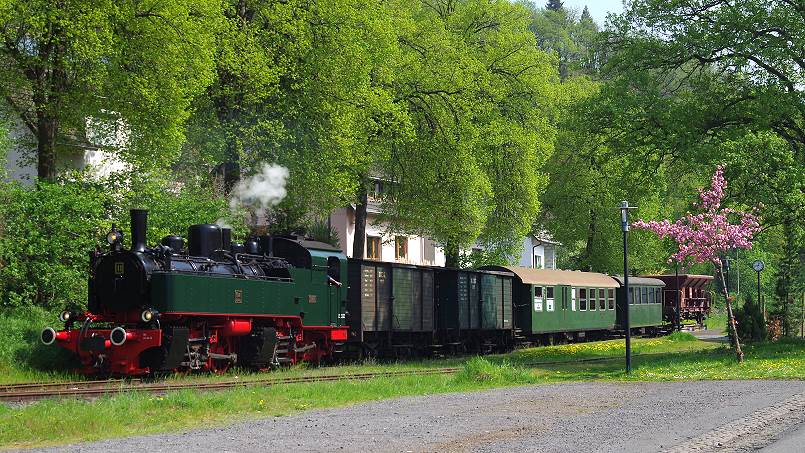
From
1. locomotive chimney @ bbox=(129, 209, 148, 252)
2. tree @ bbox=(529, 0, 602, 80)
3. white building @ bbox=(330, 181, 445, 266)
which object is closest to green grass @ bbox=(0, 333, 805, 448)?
locomotive chimney @ bbox=(129, 209, 148, 252)

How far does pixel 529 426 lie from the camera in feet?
43.9

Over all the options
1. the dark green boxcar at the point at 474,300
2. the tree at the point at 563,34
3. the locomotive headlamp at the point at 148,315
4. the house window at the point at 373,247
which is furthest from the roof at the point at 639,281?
the tree at the point at 563,34

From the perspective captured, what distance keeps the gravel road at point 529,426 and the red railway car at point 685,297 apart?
121ft

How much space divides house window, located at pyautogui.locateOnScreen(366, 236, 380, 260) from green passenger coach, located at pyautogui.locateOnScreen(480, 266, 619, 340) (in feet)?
55.2

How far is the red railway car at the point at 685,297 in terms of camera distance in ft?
178

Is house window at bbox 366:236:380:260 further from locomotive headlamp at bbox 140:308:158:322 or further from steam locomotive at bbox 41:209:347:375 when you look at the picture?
locomotive headlamp at bbox 140:308:158:322

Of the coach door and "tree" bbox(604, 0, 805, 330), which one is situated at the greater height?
"tree" bbox(604, 0, 805, 330)

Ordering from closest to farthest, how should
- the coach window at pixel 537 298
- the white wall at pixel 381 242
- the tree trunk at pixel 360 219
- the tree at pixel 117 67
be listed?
the tree at pixel 117 67
the coach window at pixel 537 298
the tree trunk at pixel 360 219
the white wall at pixel 381 242

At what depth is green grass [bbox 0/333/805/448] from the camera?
12516 millimetres

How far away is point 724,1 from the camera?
99.9ft

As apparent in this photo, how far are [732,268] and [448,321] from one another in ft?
166

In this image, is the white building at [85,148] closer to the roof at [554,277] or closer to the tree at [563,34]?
the roof at [554,277]

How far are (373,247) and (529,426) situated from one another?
4536 centimetres

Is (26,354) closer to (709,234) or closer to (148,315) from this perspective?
(148,315)
